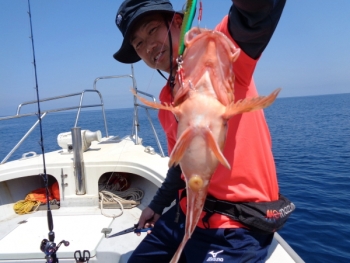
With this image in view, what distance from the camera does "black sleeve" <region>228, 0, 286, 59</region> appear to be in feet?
4.07

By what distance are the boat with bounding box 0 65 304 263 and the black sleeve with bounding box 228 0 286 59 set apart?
91.4 inches

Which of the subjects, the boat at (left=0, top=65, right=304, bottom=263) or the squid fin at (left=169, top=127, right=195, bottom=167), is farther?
the boat at (left=0, top=65, right=304, bottom=263)

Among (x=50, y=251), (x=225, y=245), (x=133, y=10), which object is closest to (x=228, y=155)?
(x=225, y=245)

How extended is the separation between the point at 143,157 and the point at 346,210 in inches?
186

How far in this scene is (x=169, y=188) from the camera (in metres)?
Result: 2.45

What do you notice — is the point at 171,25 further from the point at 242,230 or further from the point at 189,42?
the point at 242,230

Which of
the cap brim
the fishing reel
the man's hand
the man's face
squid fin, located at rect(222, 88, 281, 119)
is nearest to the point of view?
squid fin, located at rect(222, 88, 281, 119)

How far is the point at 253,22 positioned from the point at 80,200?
143 inches

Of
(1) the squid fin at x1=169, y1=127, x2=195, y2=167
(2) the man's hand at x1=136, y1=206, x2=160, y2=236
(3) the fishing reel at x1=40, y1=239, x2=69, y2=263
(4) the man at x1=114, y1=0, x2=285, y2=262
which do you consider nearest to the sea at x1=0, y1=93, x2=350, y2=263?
(2) the man's hand at x1=136, y1=206, x2=160, y2=236

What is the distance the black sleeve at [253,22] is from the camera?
1.24 meters

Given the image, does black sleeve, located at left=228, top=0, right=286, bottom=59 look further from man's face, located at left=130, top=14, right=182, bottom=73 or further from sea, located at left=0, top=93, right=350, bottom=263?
sea, located at left=0, top=93, right=350, bottom=263

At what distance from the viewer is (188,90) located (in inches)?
51.0

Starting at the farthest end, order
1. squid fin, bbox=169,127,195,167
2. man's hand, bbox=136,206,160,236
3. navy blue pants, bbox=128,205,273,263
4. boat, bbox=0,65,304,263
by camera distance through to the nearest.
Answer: boat, bbox=0,65,304,263, man's hand, bbox=136,206,160,236, navy blue pants, bbox=128,205,273,263, squid fin, bbox=169,127,195,167

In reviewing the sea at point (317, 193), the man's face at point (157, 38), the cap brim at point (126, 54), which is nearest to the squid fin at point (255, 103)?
the man's face at point (157, 38)
